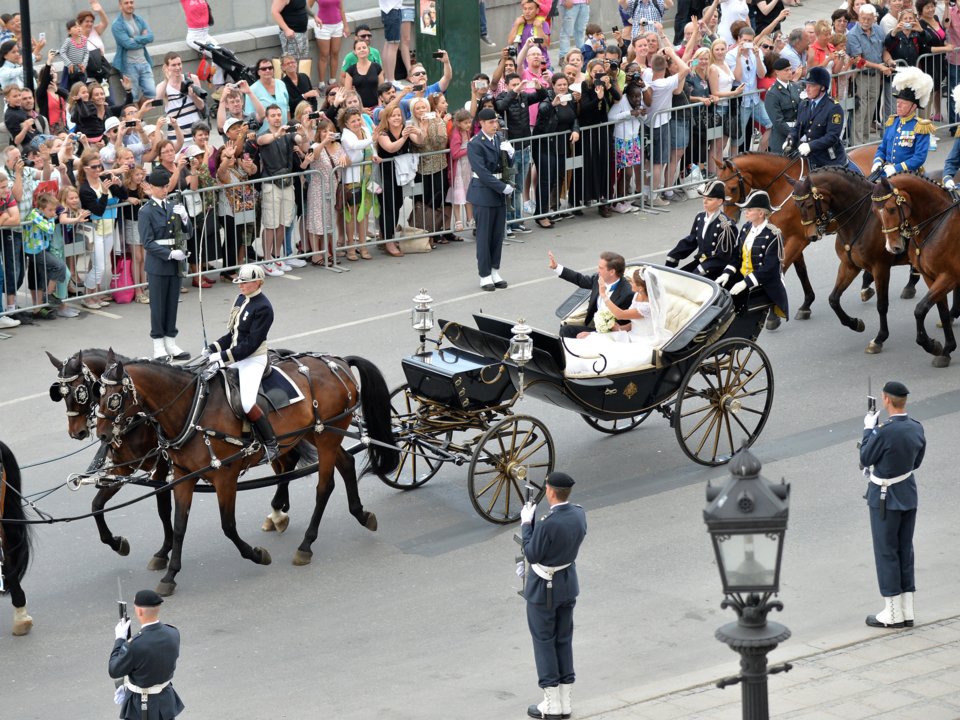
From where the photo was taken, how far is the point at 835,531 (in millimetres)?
13422

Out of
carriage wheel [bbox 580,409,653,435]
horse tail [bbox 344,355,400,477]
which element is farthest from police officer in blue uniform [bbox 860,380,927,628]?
carriage wheel [bbox 580,409,653,435]

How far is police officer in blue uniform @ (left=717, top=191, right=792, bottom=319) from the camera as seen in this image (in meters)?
15.1

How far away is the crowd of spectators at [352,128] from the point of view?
736 inches

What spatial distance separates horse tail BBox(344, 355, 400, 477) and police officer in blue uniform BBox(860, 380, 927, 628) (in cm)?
360

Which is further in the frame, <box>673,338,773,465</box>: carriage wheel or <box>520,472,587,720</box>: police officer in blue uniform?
<box>673,338,773,465</box>: carriage wheel

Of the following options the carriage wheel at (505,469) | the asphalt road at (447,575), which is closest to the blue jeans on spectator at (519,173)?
the asphalt road at (447,575)

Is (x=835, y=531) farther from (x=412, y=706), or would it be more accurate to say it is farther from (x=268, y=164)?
(x=268, y=164)

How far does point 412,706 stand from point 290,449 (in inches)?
116

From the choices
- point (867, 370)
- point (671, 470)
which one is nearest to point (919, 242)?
point (867, 370)

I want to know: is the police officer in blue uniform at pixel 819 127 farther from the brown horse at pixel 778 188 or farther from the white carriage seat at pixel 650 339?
the white carriage seat at pixel 650 339

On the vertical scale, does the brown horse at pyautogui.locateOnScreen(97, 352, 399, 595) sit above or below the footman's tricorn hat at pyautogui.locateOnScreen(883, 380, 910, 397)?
below

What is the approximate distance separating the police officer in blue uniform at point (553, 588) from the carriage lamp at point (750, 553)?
268cm

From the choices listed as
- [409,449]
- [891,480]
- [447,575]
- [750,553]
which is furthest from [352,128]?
[750,553]

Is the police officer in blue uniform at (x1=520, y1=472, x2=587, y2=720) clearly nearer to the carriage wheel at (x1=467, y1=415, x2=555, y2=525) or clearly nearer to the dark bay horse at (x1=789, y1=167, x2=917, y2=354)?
the carriage wheel at (x1=467, y1=415, x2=555, y2=525)
